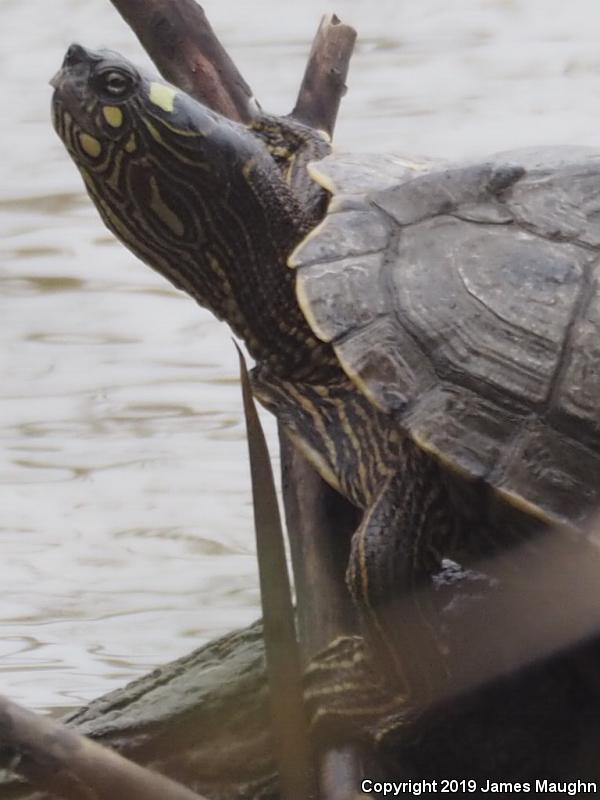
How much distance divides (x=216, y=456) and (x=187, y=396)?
1.17 ft

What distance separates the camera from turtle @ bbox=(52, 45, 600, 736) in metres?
2.12

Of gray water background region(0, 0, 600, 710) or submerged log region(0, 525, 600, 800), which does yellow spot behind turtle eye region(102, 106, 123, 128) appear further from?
gray water background region(0, 0, 600, 710)

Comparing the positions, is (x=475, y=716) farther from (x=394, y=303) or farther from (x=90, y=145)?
(x=90, y=145)

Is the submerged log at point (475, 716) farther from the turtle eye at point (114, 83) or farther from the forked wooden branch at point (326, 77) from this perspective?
the forked wooden branch at point (326, 77)

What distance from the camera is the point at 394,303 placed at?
223 centimetres

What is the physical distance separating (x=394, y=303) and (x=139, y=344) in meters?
2.64

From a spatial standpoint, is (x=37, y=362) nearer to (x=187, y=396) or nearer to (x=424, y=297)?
(x=187, y=396)

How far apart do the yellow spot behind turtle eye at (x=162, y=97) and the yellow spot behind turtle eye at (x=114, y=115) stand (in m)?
0.06

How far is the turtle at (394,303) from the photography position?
212 centimetres

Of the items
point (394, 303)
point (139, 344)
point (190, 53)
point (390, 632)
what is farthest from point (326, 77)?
point (139, 344)

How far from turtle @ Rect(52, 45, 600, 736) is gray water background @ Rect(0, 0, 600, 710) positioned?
1083mm

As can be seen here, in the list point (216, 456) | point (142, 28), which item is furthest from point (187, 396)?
point (142, 28)

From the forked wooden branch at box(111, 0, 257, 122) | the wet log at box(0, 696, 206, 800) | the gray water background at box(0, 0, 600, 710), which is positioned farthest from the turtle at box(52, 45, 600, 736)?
the gray water background at box(0, 0, 600, 710)

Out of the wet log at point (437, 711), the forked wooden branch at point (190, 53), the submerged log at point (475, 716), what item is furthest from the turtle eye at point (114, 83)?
the submerged log at point (475, 716)
